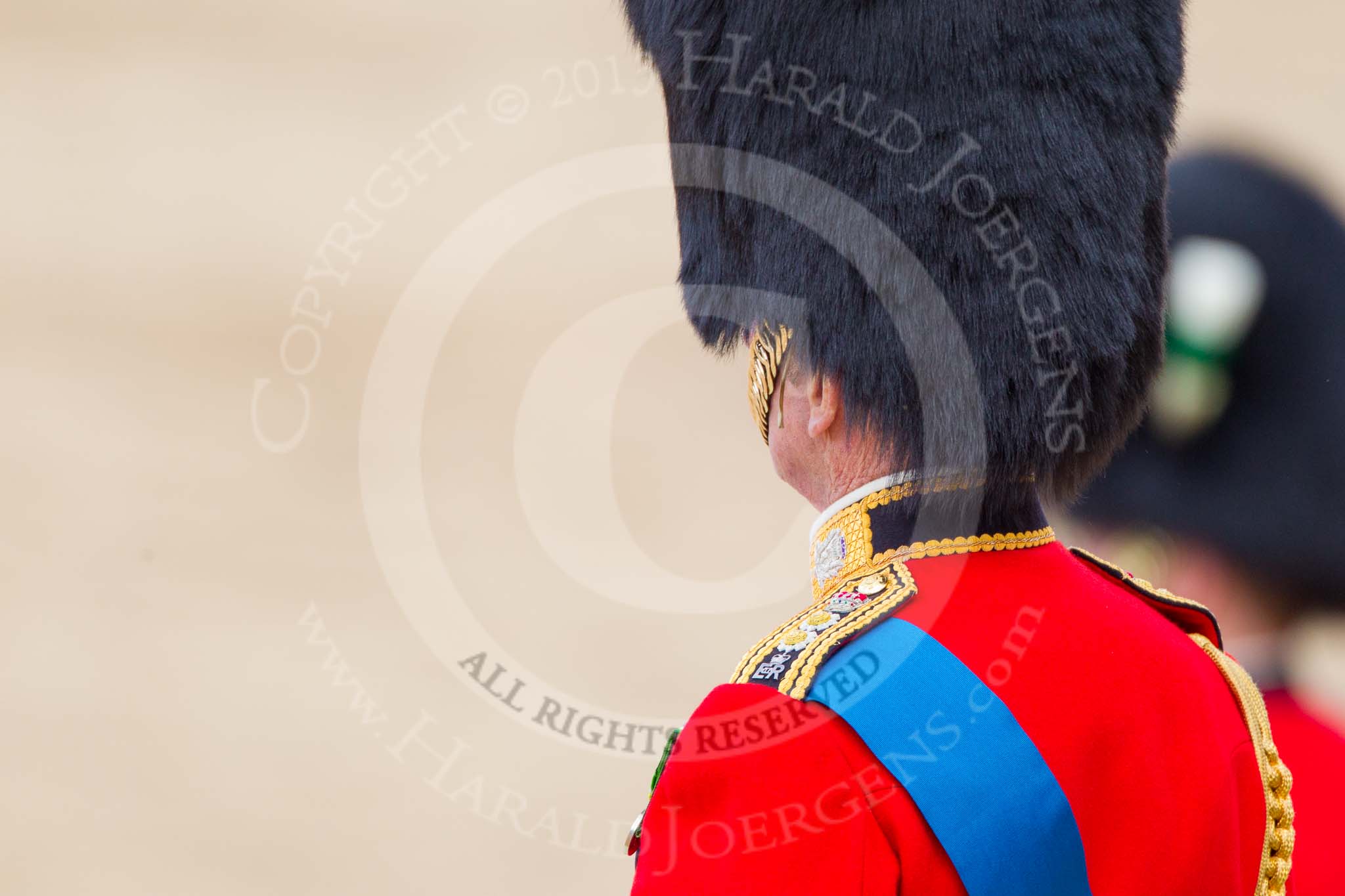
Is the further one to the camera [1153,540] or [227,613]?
[227,613]

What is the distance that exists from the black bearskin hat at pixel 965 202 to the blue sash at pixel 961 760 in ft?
0.70

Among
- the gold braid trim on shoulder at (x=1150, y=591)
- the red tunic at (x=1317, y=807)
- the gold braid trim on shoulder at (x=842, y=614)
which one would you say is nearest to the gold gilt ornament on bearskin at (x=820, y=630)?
the gold braid trim on shoulder at (x=842, y=614)

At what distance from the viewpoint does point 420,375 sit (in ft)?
15.9

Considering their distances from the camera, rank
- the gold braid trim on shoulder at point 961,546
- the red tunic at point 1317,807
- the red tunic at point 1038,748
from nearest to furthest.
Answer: the red tunic at point 1038,748, the gold braid trim on shoulder at point 961,546, the red tunic at point 1317,807

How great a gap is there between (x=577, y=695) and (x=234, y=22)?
2629mm

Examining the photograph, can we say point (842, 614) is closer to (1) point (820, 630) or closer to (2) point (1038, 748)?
(1) point (820, 630)

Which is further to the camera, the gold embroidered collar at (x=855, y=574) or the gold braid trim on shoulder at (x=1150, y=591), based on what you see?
the gold braid trim on shoulder at (x=1150, y=591)

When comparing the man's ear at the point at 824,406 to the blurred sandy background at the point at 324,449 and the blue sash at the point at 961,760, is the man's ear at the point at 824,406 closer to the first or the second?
the blue sash at the point at 961,760

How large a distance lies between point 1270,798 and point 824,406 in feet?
1.86

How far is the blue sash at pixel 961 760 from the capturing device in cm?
108

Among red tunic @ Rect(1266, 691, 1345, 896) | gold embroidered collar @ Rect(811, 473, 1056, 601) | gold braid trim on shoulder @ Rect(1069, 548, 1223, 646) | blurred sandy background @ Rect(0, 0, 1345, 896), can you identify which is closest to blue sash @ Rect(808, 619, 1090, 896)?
gold embroidered collar @ Rect(811, 473, 1056, 601)

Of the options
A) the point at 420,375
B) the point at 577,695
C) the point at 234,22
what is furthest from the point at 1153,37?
the point at 234,22

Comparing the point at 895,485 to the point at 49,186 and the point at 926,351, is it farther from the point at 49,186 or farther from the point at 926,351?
the point at 49,186

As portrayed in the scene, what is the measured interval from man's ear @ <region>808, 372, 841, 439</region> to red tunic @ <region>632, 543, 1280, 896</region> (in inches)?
6.5
